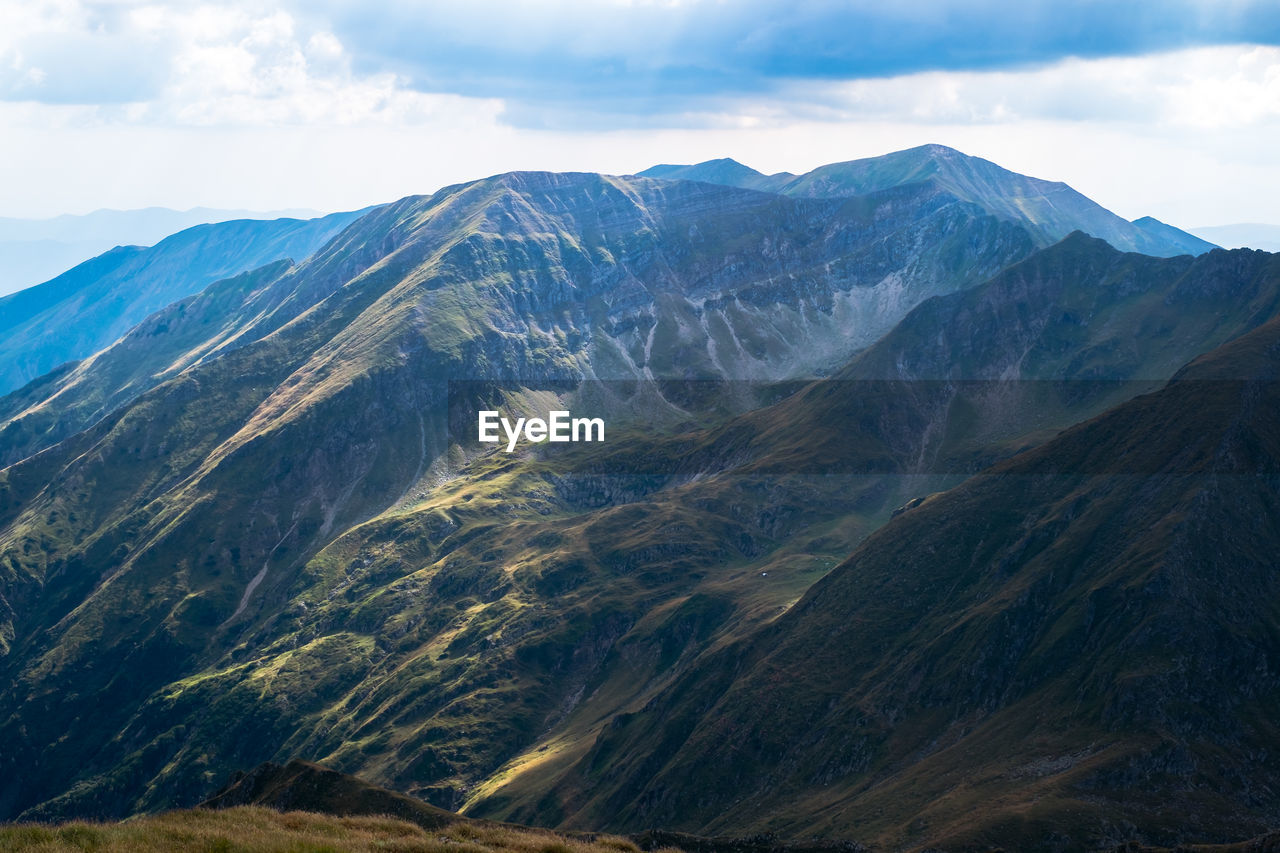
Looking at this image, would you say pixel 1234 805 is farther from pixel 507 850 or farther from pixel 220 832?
pixel 220 832

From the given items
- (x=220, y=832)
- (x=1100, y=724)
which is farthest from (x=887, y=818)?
(x=220, y=832)

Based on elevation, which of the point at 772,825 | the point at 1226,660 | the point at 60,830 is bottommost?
the point at 772,825

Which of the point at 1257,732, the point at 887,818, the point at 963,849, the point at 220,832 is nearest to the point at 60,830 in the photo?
the point at 220,832

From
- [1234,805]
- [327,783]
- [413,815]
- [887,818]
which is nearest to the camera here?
[413,815]

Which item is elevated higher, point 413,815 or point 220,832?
point 220,832

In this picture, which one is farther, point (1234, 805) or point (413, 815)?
point (1234, 805)

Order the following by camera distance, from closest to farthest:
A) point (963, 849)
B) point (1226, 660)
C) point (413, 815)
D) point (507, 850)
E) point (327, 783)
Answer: point (507, 850) < point (413, 815) < point (327, 783) < point (963, 849) < point (1226, 660)

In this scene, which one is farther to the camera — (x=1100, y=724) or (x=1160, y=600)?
(x=1160, y=600)

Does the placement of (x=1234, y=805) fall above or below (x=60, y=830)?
below

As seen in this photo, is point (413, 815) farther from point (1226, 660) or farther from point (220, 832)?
point (1226, 660)
